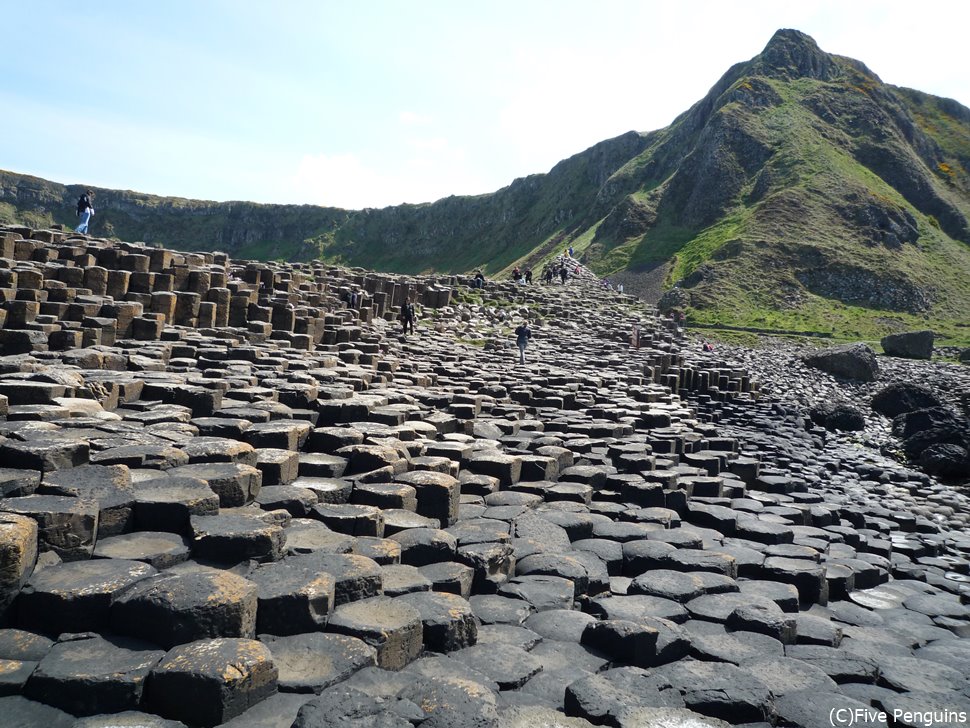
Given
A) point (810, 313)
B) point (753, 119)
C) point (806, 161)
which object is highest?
point (753, 119)

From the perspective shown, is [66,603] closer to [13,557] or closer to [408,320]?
[13,557]

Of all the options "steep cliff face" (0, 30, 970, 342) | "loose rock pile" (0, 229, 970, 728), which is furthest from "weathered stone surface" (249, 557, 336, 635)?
"steep cliff face" (0, 30, 970, 342)

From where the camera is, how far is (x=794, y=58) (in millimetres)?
84438

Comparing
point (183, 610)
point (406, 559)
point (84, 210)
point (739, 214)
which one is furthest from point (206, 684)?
point (739, 214)

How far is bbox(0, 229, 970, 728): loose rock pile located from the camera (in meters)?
3.52

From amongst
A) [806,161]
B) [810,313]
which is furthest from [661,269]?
[806,161]

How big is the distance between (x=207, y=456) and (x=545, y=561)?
2979mm

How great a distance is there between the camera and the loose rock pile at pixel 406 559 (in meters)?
3.52

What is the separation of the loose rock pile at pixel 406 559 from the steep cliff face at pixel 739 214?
40.6m

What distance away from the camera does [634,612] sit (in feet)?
16.9

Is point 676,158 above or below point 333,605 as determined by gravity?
above

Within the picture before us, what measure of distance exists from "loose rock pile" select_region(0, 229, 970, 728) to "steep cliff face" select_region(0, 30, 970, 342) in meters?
40.6

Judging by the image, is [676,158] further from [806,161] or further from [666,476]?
[666,476]

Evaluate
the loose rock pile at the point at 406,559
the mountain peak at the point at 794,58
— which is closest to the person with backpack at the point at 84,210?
the loose rock pile at the point at 406,559
